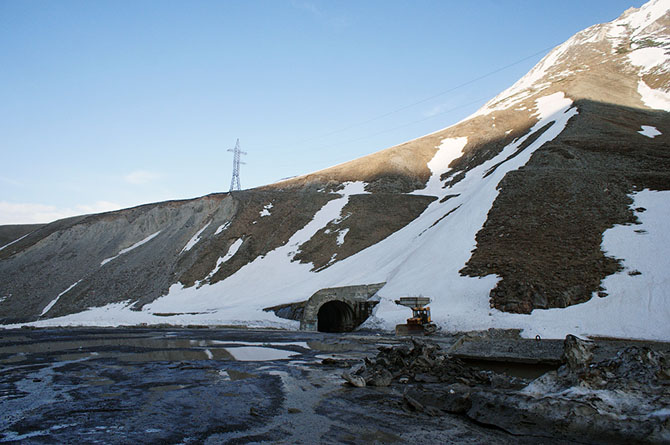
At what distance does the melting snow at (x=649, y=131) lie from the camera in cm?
4866

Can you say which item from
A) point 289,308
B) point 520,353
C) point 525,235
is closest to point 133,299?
point 289,308

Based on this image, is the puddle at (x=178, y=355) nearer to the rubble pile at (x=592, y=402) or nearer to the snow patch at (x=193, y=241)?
the rubble pile at (x=592, y=402)

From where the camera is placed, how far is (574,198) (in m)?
33.0

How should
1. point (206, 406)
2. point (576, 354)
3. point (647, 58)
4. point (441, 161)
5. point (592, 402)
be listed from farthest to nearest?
1. point (647, 58)
2. point (441, 161)
3. point (206, 406)
4. point (576, 354)
5. point (592, 402)

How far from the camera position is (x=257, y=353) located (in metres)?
17.1

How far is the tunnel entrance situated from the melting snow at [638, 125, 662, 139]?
38.6m

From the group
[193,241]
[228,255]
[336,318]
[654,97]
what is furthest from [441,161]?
[336,318]

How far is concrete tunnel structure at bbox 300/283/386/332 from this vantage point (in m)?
31.6

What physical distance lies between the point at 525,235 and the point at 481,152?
39226mm

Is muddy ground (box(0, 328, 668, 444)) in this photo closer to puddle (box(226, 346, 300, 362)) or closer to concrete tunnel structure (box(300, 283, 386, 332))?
puddle (box(226, 346, 300, 362))

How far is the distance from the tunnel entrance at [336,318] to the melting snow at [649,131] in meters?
38.6

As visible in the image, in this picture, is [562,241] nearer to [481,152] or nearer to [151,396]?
[151,396]

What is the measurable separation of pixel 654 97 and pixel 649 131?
103 ft

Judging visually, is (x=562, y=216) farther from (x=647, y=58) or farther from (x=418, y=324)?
(x=647, y=58)
